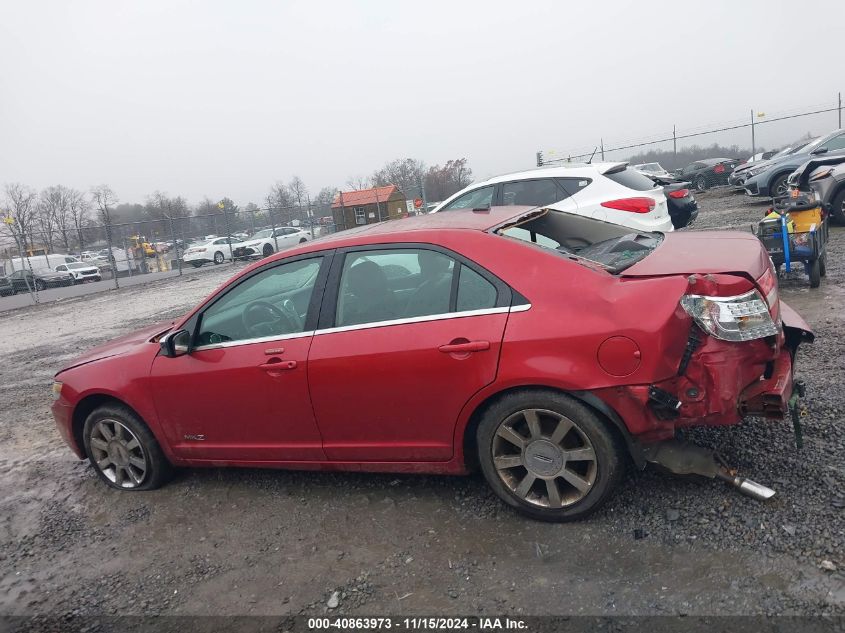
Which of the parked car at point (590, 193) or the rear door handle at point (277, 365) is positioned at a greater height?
the parked car at point (590, 193)

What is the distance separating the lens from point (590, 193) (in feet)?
25.7

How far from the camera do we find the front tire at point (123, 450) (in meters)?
4.13

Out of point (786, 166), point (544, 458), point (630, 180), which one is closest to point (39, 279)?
point (630, 180)

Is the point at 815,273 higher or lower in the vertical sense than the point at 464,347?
lower

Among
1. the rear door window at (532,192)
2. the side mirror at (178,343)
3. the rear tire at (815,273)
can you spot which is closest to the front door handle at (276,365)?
the side mirror at (178,343)

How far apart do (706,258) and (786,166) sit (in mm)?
14771

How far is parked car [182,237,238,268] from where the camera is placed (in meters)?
27.8

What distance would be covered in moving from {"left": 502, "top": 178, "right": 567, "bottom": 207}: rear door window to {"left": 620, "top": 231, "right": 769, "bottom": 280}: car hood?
436 centimetres

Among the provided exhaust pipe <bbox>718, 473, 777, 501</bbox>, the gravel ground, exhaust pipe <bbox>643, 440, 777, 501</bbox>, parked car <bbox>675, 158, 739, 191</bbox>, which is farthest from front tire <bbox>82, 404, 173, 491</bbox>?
parked car <bbox>675, 158, 739, 191</bbox>

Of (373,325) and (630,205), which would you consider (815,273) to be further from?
(373,325)

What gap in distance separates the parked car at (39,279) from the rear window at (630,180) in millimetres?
20998

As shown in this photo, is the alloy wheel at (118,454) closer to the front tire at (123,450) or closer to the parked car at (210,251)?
the front tire at (123,450)

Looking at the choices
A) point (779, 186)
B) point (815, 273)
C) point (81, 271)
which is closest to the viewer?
point (815, 273)

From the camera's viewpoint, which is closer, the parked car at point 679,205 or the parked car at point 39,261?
the parked car at point 679,205
